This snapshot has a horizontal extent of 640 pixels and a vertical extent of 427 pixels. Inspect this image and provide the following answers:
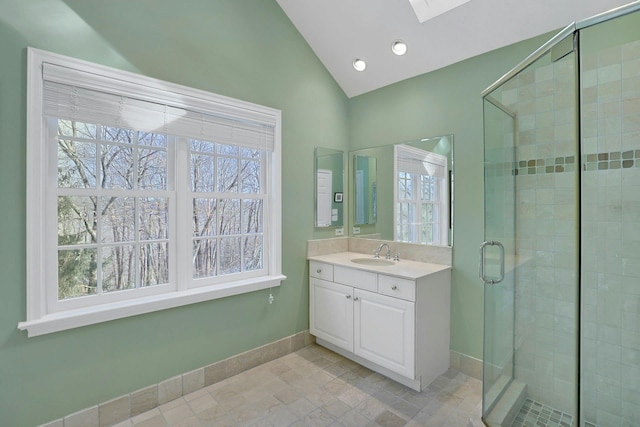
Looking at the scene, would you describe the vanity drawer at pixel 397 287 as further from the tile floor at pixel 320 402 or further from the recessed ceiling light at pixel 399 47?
the recessed ceiling light at pixel 399 47

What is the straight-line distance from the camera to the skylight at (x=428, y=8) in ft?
7.45

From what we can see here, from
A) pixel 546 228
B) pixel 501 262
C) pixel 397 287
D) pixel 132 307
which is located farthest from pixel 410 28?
pixel 132 307

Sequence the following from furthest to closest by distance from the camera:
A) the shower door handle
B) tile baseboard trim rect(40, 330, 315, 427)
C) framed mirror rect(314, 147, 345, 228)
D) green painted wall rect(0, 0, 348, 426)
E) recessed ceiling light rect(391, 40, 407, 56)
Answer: framed mirror rect(314, 147, 345, 228)
recessed ceiling light rect(391, 40, 407, 56)
the shower door handle
tile baseboard trim rect(40, 330, 315, 427)
green painted wall rect(0, 0, 348, 426)

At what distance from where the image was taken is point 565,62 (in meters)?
1.54

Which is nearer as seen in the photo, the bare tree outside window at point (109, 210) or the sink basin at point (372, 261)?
the bare tree outside window at point (109, 210)

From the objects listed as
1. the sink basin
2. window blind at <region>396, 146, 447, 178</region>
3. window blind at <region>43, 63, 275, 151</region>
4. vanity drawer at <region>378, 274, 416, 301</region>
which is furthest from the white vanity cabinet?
window blind at <region>43, 63, 275, 151</region>

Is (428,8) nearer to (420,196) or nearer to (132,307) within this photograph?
(420,196)

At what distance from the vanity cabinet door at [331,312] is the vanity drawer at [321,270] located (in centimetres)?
4

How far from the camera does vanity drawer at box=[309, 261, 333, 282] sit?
276 cm

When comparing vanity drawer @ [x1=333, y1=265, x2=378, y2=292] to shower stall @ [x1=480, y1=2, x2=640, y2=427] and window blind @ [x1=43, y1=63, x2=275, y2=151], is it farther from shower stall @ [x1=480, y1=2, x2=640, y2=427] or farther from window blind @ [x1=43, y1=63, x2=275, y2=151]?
window blind @ [x1=43, y1=63, x2=275, y2=151]

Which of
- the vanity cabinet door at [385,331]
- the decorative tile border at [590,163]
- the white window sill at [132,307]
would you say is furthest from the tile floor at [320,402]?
the decorative tile border at [590,163]

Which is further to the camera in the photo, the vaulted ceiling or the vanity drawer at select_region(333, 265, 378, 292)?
the vanity drawer at select_region(333, 265, 378, 292)

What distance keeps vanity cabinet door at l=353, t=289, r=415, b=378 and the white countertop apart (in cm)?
19

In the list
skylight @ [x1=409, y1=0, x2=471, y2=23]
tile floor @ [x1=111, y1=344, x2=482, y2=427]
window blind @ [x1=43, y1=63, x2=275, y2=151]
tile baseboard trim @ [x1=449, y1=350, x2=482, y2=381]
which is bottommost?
tile floor @ [x1=111, y1=344, x2=482, y2=427]
